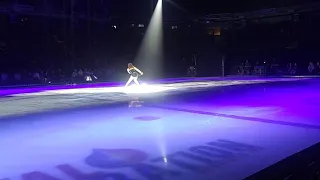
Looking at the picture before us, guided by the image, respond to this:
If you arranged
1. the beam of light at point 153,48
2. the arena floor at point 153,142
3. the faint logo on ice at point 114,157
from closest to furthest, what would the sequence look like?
1. the arena floor at point 153,142
2. the faint logo on ice at point 114,157
3. the beam of light at point 153,48

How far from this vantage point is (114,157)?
3.75 meters

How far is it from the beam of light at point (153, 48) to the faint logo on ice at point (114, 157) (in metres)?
20.0

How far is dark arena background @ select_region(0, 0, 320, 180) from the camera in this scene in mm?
3494

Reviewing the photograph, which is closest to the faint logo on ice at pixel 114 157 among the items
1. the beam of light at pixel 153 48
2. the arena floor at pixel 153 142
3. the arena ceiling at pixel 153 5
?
the arena floor at pixel 153 142

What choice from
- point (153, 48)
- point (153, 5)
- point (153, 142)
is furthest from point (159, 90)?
point (153, 5)

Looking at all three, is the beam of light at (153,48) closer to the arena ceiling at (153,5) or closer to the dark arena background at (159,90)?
the dark arena background at (159,90)

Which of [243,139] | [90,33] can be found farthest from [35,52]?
[243,139]

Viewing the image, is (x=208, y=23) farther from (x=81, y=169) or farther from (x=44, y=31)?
(x=81, y=169)

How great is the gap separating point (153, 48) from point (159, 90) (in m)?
11.2

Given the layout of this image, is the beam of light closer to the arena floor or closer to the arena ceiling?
the arena ceiling

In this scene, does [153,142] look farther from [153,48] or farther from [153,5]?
[153,5]

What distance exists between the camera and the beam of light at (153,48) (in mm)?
24156

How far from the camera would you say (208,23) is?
87.6 ft

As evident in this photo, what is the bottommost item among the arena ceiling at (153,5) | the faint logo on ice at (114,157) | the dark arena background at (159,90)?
the faint logo on ice at (114,157)
